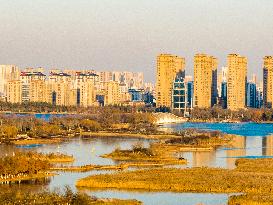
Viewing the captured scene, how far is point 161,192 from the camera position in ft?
75.9

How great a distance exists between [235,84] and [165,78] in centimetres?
857

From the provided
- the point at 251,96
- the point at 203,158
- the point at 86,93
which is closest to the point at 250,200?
the point at 203,158

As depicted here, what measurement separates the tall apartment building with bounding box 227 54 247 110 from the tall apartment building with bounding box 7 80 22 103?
1180 inches

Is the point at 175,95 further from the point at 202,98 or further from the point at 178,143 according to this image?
the point at 178,143

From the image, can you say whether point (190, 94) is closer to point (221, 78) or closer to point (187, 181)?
point (221, 78)

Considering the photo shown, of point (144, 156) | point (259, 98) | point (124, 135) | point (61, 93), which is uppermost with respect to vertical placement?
point (61, 93)

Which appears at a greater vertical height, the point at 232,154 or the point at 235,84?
the point at 235,84

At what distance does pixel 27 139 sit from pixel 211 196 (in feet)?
81.3

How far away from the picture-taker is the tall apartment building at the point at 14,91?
4186 inches

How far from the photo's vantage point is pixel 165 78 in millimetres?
95312

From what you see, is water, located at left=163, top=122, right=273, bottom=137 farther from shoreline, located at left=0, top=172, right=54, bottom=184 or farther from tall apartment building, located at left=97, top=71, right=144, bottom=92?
tall apartment building, located at left=97, top=71, right=144, bottom=92

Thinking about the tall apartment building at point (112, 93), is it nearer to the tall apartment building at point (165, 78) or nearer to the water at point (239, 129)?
the tall apartment building at point (165, 78)

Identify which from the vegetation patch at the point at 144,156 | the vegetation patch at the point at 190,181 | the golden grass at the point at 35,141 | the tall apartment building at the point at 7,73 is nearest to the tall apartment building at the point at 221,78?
the tall apartment building at the point at 7,73

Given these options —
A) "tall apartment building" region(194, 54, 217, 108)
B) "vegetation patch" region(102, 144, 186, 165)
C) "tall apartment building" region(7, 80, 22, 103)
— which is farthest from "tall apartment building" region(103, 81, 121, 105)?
"vegetation patch" region(102, 144, 186, 165)
